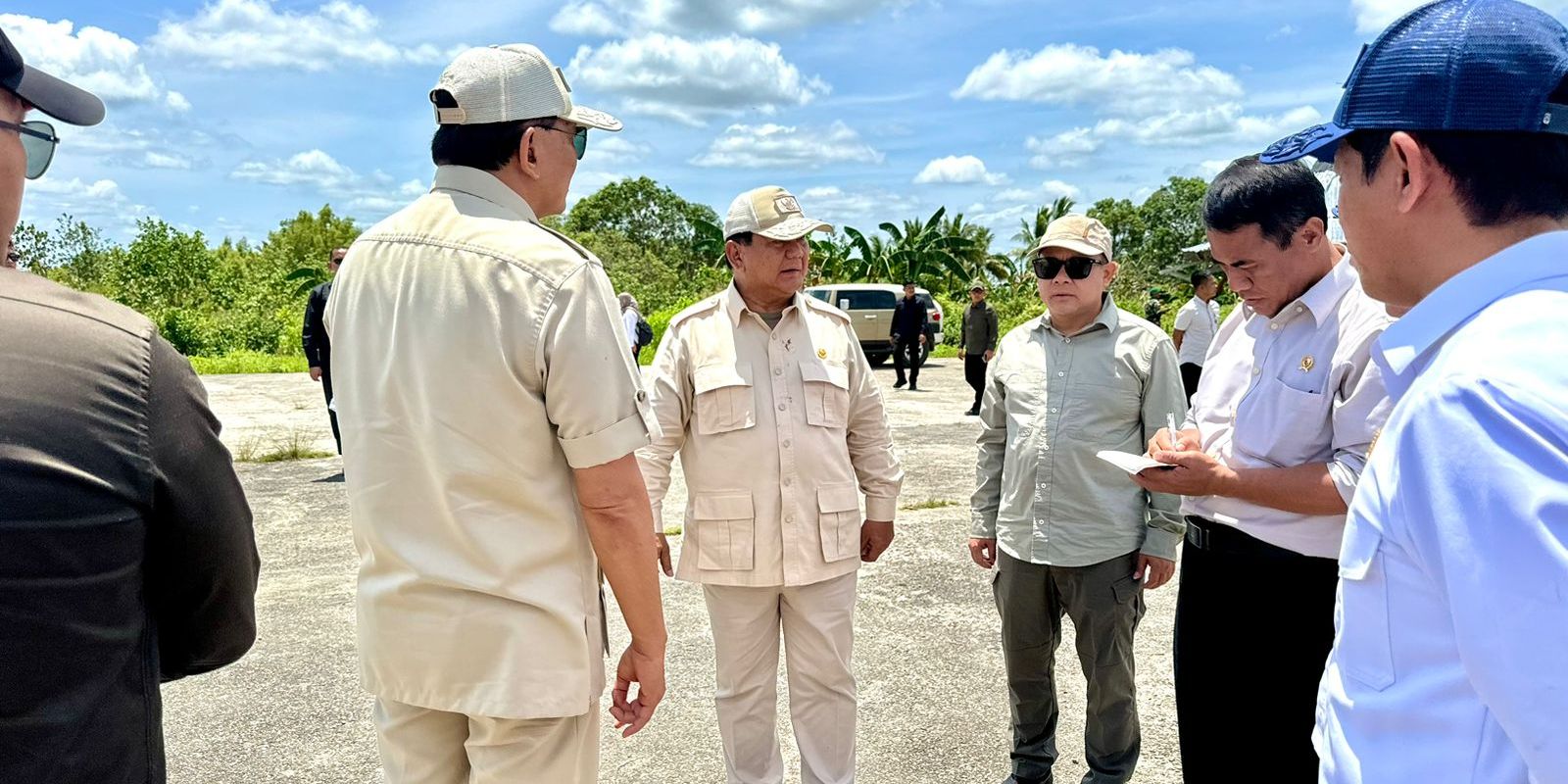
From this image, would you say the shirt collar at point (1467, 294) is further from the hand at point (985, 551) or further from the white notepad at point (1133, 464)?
the hand at point (985, 551)

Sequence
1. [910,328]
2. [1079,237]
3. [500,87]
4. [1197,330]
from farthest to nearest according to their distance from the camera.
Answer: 1. [910,328]
2. [1197,330]
3. [1079,237]
4. [500,87]

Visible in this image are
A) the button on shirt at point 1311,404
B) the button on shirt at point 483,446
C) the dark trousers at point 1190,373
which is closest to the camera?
the button on shirt at point 483,446

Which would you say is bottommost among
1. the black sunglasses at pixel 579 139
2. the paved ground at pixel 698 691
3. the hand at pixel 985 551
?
the paved ground at pixel 698 691

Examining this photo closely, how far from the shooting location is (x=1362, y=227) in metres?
1.29

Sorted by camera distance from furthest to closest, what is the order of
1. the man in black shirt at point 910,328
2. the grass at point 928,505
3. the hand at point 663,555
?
the man in black shirt at point 910,328, the grass at point 928,505, the hand at point 663,555

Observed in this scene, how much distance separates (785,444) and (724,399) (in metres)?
0.25

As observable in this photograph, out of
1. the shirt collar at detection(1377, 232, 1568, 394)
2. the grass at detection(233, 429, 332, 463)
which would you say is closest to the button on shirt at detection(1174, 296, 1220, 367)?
the grass at detection(233, 429, 332, 463)

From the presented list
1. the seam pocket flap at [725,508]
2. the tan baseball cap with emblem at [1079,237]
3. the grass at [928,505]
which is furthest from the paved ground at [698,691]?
the tan baseball cap with emblem at [1079,237]

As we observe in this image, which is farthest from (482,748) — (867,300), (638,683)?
(867,300)

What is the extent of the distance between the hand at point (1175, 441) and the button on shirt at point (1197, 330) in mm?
6826

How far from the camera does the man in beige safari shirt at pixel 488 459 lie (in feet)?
6.41

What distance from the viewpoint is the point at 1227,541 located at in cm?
258

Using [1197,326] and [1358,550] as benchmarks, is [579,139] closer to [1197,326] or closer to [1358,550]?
[1358,550]

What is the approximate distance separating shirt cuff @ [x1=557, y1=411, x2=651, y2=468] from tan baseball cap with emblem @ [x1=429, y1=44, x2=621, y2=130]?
694 mm
